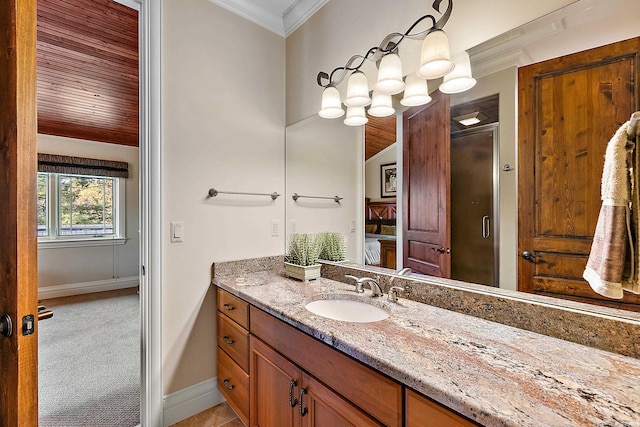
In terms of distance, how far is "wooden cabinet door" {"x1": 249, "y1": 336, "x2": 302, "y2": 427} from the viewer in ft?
3.80

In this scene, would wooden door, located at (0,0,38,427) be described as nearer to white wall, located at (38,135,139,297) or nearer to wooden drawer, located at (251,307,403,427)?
wooden drawer, located at (251,307,403,427)

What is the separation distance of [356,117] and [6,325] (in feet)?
5.57

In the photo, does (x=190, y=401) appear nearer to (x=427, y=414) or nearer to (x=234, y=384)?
(x=234, y=384)

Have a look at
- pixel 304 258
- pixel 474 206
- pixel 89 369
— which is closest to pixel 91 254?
pixel 89 369

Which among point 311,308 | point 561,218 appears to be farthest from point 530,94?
point 311,308

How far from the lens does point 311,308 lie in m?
1.38

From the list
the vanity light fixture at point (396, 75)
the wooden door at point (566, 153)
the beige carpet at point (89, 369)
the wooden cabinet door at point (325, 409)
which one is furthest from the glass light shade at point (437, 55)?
the beige carpet at point (89, 369)

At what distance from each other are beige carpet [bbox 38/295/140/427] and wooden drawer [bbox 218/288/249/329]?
0.87 meters

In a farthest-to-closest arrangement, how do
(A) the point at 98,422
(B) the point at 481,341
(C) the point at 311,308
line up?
(A) the point at 98,422, (C) the point at 311,308, (B) the point at 481,341

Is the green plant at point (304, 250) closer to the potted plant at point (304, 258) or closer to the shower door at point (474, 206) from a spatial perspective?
the potted plant at point (304, 258)

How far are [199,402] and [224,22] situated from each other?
95.8 inches

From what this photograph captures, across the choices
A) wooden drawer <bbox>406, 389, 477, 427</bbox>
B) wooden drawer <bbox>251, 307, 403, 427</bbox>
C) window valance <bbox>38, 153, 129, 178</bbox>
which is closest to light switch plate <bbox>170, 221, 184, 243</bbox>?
wooden drawer <bbox>251, 307, 403, 427</bbox>

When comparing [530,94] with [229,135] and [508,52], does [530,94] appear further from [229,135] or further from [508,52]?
[229,135]

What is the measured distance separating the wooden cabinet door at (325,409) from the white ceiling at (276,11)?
2142mm
